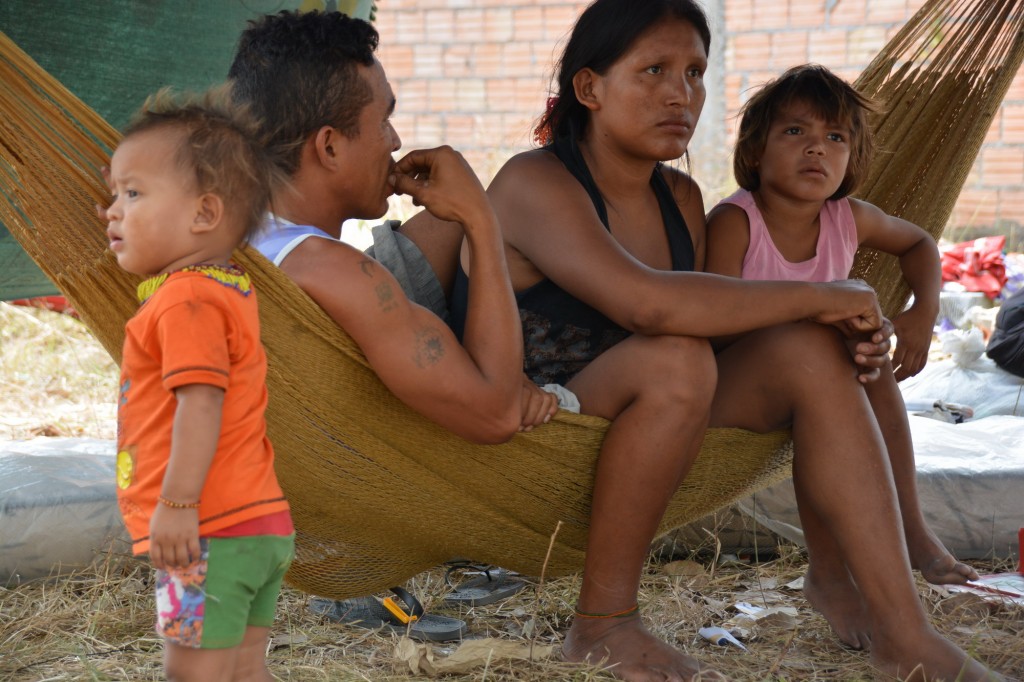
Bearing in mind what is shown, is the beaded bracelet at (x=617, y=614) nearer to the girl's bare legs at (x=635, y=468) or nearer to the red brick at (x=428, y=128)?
the girl's bare legs at (x=635, y=468)

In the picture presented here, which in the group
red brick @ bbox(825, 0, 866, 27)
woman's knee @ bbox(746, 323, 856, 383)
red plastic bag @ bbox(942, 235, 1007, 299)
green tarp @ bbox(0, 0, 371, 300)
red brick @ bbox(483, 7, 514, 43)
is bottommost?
red plastic bag @ bbox(942, 235, 1007, 299)

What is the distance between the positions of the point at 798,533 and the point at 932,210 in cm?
74

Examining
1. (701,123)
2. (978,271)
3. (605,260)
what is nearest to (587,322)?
(605,260)

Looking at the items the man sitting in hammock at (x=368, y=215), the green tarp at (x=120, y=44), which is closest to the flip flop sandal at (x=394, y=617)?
the man sitting in hammock at (x=368, y=215)

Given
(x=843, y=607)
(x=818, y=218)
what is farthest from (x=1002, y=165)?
(x=843, y=607)

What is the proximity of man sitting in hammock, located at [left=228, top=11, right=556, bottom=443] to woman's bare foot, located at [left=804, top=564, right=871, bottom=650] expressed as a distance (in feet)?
2.18

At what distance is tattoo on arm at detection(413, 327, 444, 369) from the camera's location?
4.90ft

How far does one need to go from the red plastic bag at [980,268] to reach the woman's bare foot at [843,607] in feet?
9.79

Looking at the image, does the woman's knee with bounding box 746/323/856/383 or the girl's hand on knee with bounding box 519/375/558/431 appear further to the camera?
the woman's knee with bounding box 746/323/856/383

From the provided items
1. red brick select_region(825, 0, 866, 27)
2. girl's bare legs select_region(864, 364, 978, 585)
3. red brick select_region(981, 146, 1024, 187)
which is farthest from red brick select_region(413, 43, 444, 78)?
girl's bare legs select_region(864, 364, 978, 585)

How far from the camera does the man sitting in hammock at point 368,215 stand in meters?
1.49

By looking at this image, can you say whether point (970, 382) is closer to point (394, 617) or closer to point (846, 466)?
point (846, 466)

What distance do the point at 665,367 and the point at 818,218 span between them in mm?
662

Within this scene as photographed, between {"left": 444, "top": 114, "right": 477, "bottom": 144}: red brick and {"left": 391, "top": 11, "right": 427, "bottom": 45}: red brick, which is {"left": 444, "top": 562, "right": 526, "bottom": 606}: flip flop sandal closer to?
{"left": 444, "top": 114, "right": 477, "bottom": 144}: red brick
